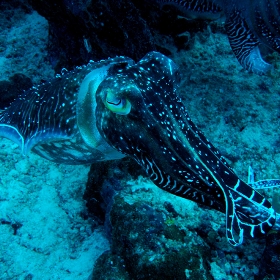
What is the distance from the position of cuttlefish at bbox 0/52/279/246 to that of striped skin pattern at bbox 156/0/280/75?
2.83m

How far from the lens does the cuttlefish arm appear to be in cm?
249

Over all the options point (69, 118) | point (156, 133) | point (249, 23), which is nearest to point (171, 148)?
point (156, 133)

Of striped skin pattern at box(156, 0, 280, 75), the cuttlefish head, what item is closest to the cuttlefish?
the cuttlefish head

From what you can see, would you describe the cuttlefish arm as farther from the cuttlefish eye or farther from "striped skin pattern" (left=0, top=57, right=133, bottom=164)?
"striped skin pattern" (left=0, top=57, right=133, bottom=164)

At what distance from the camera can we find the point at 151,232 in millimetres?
3527

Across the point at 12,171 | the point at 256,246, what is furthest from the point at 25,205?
the point at 256,246

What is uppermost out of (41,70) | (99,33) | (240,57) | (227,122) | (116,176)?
(240,57)

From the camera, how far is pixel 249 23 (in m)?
5.15

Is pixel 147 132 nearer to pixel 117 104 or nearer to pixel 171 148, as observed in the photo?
pixel 171 148

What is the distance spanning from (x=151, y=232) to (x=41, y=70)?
17.4 feet

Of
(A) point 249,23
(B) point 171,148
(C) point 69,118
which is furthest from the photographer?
(A) point 249,23

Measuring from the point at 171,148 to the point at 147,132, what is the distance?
298 mm

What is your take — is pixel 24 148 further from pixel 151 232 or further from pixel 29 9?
pixel 29 9

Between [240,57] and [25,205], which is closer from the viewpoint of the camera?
[25,205]
